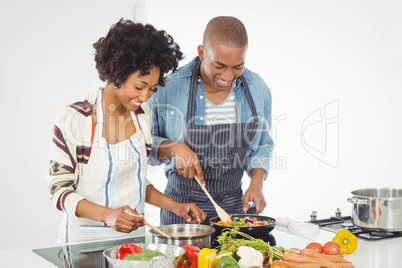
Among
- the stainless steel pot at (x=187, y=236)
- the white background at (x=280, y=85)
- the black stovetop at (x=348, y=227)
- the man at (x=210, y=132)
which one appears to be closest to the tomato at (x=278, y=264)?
the stainless steel pot at (x=187, y=236)

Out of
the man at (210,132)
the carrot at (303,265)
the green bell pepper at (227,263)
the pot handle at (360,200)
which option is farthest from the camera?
the man at (210,132)

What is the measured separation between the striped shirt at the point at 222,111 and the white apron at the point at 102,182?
0.62m

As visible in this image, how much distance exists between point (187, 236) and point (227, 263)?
26 cm

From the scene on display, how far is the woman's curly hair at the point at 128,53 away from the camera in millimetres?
2004

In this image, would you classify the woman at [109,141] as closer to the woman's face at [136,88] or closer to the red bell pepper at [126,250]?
the woman's face at [136,88]

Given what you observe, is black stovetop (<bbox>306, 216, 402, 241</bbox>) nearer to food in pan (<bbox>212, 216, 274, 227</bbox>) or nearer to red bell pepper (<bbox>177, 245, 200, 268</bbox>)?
food in pan (<bbox>212, 216, 274, 227</bbox>)

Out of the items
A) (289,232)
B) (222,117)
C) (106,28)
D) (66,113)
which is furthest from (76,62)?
(289,232)

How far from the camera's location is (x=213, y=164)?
2.61m

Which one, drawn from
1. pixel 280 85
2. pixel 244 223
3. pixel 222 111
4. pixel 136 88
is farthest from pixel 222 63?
pixel 280 85

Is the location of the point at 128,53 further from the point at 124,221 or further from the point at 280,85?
the point at 280,85

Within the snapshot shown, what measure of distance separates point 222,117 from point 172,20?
2696 millimetres

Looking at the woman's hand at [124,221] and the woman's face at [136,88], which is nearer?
the woman's hand at [124,221]

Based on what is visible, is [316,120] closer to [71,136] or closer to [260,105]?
[260,105]

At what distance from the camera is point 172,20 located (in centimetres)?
505
